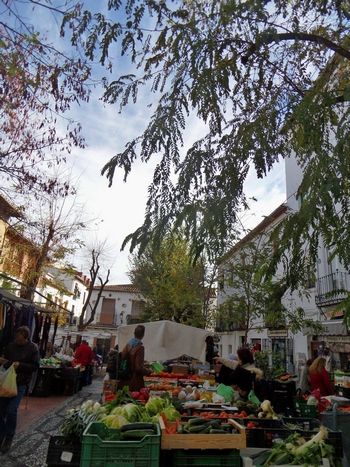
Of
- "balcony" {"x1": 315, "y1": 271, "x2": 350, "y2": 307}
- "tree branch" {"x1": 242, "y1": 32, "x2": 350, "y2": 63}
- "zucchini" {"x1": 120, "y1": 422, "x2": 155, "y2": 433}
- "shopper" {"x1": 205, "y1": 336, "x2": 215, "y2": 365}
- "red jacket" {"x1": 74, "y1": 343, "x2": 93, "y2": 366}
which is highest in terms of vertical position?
"tree branch" {"x1": 242, "y1": 32, "x2": 350, "y2": 63}

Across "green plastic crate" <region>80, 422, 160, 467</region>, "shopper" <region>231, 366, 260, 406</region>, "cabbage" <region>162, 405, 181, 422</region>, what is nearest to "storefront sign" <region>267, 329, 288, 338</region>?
"shopper" <region>231, 366, 260, 406</region>

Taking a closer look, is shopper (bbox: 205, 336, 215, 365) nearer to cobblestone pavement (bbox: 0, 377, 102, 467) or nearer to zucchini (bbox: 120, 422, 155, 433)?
cobblestone pavement (bbox: 0, 377, 102, 467)

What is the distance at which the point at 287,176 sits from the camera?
19453 millimetres

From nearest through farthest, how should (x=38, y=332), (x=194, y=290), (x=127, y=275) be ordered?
1. (x=38, y=332)
2. (x=194, y=290)
3. (x=127, y=275)

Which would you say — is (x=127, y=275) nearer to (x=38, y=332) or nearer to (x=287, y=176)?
(x=287, y=176)

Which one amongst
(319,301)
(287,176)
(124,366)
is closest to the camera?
(124,366)

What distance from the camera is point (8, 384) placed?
5.45 metres

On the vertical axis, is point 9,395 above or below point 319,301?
below

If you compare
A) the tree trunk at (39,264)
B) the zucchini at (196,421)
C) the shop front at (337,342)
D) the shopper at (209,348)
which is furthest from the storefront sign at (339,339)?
the tree trunk at (39,264)

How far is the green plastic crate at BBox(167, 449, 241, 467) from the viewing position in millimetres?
3150

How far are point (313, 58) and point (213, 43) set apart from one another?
2.35 metres

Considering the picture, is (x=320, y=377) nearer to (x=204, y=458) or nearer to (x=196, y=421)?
(x=196, y=421)

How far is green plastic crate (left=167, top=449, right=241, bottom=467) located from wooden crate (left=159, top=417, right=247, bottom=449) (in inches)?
2.9

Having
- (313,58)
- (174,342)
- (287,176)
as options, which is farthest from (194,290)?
(313,58)
